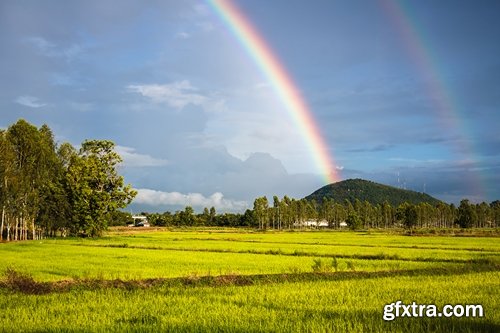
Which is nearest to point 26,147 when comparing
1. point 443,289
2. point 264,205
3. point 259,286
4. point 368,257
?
point 368,257

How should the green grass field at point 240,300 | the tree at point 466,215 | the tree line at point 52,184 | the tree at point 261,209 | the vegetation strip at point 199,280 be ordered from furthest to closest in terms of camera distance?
the tree at point 261,209
the tree at point 466,215
the tree line at point 52,184
the vegetation strip at point 199,280
the green grass field at point 240,300

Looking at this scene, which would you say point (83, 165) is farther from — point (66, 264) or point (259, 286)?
point (259, 286)

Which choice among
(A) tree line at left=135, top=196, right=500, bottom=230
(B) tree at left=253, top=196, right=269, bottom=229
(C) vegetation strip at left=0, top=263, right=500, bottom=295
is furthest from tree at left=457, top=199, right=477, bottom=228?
(C) vegetation strip at left=0, top=263, right=500, bottom=295

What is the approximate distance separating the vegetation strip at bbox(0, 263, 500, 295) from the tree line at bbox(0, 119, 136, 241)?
4222cm

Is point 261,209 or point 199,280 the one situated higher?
point 199,280

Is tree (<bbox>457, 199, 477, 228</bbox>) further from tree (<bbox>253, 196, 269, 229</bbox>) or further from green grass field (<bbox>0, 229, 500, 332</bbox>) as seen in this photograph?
green grass field (<bbox>0, 229, 500, 332</bbox>)

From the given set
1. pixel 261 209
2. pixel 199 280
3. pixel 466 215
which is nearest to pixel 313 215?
pixel 261 209

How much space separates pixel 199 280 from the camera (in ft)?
66.0

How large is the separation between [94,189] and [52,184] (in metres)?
5.93

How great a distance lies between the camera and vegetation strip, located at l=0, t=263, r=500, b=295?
17.7m

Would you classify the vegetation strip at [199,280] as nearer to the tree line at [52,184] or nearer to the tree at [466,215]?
the tree line at [52,184]

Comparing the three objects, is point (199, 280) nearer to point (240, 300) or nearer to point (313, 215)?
point (240, 300)

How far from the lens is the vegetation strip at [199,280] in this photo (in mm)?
17734

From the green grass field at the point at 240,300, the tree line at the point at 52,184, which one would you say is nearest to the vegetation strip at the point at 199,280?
the green grass field at the point at 240,300
